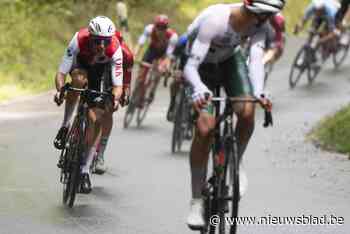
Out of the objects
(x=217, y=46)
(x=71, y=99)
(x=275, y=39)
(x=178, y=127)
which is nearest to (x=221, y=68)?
(x=217, y=46)

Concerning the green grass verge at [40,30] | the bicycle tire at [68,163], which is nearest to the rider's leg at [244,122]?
the bicycle tire at [68,163]

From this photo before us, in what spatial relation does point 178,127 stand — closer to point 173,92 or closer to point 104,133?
point 173,92

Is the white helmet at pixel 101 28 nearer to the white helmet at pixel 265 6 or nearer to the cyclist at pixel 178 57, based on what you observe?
the white helmet at pixel 265 6

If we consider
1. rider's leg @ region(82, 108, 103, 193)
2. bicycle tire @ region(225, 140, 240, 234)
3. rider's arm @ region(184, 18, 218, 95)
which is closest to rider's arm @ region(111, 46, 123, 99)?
rider's leg @ region(82, 108, 103, 193)

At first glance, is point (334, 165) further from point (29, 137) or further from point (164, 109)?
point (164, 109)

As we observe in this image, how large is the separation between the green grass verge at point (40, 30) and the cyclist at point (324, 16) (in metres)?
5.72

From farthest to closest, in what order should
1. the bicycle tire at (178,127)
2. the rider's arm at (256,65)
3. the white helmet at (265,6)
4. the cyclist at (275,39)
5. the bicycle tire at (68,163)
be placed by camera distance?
the cyclist at (275,39) → the bicycle tire at (178,127) → the bicycle tire at (68,163) → the rider's arm at (256,65) → the white helmet at (265,6)

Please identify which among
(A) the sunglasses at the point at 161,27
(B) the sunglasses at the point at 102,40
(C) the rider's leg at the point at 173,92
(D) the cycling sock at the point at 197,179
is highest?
(B) the sunglasses at the point at 102,40

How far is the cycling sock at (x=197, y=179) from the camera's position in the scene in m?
8.10

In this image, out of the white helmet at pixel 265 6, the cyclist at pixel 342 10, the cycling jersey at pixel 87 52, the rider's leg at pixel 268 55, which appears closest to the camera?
the white helmet at pixel 265 6

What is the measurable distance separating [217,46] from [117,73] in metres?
2.46

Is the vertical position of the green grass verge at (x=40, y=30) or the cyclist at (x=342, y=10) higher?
the cyclist at (x=342, y=10)

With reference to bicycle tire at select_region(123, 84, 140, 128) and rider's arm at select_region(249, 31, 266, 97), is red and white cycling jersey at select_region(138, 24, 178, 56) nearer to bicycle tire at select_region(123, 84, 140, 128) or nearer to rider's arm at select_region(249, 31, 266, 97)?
bicycle tire at select_region(123, 84, 140, 128)

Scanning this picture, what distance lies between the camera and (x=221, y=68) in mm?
8461
